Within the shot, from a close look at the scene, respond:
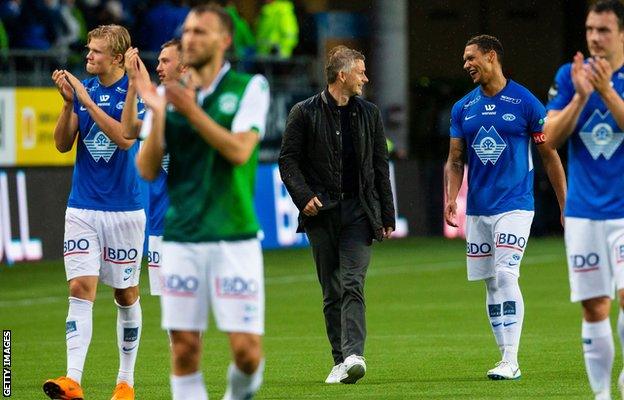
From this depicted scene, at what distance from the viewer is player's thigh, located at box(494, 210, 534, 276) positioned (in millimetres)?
10812

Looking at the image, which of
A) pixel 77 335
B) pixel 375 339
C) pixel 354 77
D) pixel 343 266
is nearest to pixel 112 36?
pixel 354 77

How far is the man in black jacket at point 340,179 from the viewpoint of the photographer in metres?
10.8

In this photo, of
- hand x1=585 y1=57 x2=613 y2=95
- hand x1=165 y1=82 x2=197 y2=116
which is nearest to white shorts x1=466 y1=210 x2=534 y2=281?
hand x1=585 y1=57 x2=613 y2=95

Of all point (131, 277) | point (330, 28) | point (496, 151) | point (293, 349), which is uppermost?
point (330, 28)

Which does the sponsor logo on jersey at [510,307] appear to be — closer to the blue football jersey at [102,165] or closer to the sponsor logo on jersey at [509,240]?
the sponsor logo on jersey at [509,240]

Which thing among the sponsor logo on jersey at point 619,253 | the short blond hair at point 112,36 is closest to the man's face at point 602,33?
the sponsor logo on jersey at point 619,253

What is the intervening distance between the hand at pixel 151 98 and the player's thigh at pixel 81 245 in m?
2.50

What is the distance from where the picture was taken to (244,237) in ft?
24.4

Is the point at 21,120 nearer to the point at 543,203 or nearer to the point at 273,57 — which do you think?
the point at 273,57

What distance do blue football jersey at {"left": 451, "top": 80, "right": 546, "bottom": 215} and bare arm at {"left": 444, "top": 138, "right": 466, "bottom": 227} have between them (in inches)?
5.7

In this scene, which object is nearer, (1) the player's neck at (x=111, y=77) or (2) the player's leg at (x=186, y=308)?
(2) the player's leg at (x=186, y=308)

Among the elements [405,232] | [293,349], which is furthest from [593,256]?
[405,232]

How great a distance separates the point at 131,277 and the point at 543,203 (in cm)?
1837

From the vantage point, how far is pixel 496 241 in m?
10.9
